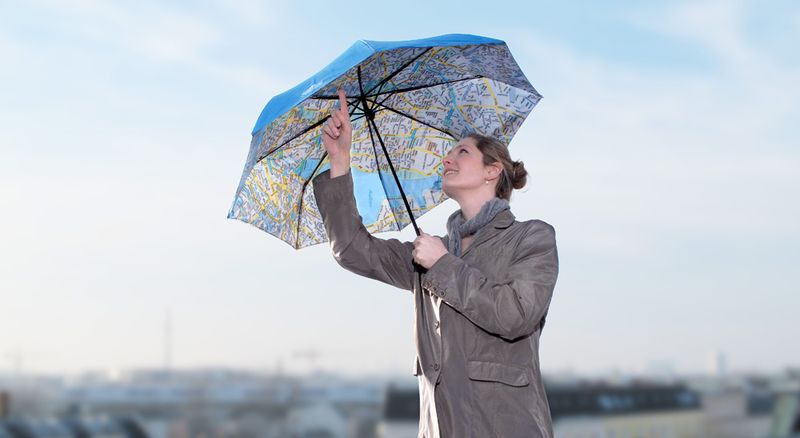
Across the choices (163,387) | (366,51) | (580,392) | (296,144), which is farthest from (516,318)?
(163,387)

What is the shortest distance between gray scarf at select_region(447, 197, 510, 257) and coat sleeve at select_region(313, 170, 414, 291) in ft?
0.72

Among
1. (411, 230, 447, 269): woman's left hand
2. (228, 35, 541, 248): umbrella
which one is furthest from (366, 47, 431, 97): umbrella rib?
(411, 230, 447, 269): woman's left hand

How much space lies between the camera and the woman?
2.66 metres

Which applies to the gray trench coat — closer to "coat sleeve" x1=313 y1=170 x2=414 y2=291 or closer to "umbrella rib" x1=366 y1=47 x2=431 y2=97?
"coat sleeve" x1=313 y1=170 x2=414 y2=291

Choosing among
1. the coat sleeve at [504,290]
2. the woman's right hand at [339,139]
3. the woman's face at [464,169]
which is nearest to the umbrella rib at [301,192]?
the woman's right hand at [339,139]

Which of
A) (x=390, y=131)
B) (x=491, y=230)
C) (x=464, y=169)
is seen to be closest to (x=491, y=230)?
(x=491, y=230)

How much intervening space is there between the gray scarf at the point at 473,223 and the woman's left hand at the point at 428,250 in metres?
0.13

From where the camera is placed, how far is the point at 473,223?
2895 millimetres

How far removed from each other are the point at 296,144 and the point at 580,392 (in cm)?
2418

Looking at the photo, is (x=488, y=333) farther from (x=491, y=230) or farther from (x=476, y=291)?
(x=491, y=230)

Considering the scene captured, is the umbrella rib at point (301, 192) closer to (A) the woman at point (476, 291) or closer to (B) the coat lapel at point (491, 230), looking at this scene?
(A) the woman at point (476, 291)

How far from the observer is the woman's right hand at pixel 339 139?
3074 millimetres

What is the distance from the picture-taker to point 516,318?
8.57 ft

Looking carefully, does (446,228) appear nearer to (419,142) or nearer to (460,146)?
(460,146)
